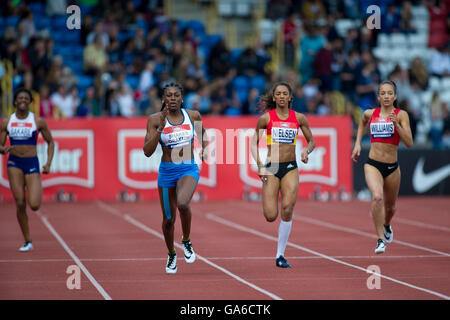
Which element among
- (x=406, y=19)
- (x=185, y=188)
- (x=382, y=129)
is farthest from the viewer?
(x=406, y=19)

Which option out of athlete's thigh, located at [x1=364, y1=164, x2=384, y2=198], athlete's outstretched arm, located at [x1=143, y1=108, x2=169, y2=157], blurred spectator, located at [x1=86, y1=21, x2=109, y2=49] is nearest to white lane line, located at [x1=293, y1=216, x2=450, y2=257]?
athlete's thigh, located at [x1=364, y1=164, x2=384, y2=198]

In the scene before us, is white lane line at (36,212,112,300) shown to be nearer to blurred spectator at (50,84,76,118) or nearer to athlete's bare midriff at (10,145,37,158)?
athlete's bare midriff at (10,145,37,158)

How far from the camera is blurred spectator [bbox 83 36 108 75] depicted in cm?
2444

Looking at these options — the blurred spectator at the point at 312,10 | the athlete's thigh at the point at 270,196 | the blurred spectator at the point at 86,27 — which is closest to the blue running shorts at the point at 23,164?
the athlete's thigh at the point at 270,196

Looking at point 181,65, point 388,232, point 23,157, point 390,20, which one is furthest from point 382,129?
point 390,20

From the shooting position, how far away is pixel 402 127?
492 inches

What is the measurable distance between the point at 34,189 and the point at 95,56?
38.9 ft

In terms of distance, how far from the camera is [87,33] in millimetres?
25797

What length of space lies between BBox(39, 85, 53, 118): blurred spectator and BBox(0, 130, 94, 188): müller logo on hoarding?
24.8 inches

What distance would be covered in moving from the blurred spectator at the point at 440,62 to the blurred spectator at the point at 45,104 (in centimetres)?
1256

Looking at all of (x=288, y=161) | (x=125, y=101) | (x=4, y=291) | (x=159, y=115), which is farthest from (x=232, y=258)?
(x=125, y=101)

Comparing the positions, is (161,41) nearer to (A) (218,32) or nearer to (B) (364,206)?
(A) (218,32)

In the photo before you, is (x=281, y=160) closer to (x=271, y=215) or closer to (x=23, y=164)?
(x=271, y=215)

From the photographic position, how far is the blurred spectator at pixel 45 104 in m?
21.9
